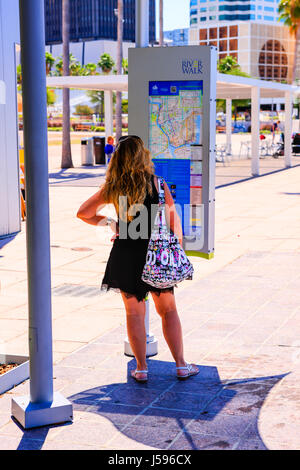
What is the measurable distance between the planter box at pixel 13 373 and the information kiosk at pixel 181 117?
1684mm

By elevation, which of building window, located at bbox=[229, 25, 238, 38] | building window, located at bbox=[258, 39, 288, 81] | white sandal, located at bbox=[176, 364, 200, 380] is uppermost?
building window, located at bbox=[229, 25, 238, 38]

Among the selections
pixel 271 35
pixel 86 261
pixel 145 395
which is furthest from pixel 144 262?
pixel 271 35

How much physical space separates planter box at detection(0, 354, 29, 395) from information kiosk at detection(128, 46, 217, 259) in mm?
1684

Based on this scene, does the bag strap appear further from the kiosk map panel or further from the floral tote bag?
the kiosk map panel

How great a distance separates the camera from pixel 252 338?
5.97 m

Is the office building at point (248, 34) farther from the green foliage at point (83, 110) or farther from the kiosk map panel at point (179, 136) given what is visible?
the kiosk map panel at point (179, 136)

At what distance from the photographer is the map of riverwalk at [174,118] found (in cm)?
558

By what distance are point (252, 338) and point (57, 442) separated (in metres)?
2.45

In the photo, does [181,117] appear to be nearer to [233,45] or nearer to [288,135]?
[288,135]

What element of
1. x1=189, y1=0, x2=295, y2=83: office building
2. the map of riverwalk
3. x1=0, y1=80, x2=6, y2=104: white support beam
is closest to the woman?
the map of riverwalk

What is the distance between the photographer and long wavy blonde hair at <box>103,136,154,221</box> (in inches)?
181

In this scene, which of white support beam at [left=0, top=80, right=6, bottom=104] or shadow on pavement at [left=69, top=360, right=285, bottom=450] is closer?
shadow on pavement at [left=69, top=360, right=285, bottom=450]

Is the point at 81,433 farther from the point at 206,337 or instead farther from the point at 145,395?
the point at 206,337
